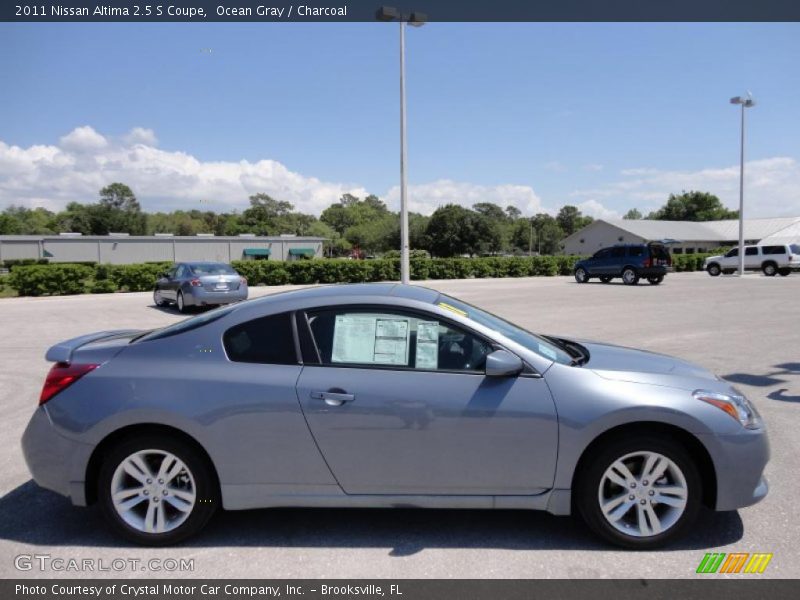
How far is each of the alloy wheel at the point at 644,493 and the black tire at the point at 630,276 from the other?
27503 millimetres

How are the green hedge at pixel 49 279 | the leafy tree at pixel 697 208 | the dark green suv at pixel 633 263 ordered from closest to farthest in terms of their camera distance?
the green hedge at pixel 49 279, the dark green suv at pixel 633 263, the leafy tree at pixel 697 208

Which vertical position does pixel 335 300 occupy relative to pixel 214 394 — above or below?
above

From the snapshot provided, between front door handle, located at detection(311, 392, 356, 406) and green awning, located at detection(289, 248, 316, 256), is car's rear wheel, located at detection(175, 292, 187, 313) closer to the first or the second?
front door handle, located at detection(311, 392, 356, 406)

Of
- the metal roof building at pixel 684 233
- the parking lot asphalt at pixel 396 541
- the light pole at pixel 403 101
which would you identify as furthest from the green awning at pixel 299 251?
the parking lot asphalt at pixel 396 541

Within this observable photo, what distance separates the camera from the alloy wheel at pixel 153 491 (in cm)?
345

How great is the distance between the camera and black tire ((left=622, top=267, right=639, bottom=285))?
29062 millimetres

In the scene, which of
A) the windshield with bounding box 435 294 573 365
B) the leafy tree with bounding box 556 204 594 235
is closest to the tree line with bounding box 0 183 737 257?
the leafy tree with bounding box 556 204 594 235

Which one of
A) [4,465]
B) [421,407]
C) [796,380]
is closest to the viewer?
[421,407]

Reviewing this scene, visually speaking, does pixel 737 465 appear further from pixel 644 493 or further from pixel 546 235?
pixel 546 235

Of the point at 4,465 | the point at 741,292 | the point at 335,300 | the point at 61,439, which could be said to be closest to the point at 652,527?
the point at 335,300

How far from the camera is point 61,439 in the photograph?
349cm

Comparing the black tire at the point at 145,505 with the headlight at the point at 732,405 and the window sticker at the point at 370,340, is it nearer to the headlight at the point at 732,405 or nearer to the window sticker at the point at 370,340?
the window sticker at the point at 370,340

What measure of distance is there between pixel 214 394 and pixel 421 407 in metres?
1.20
